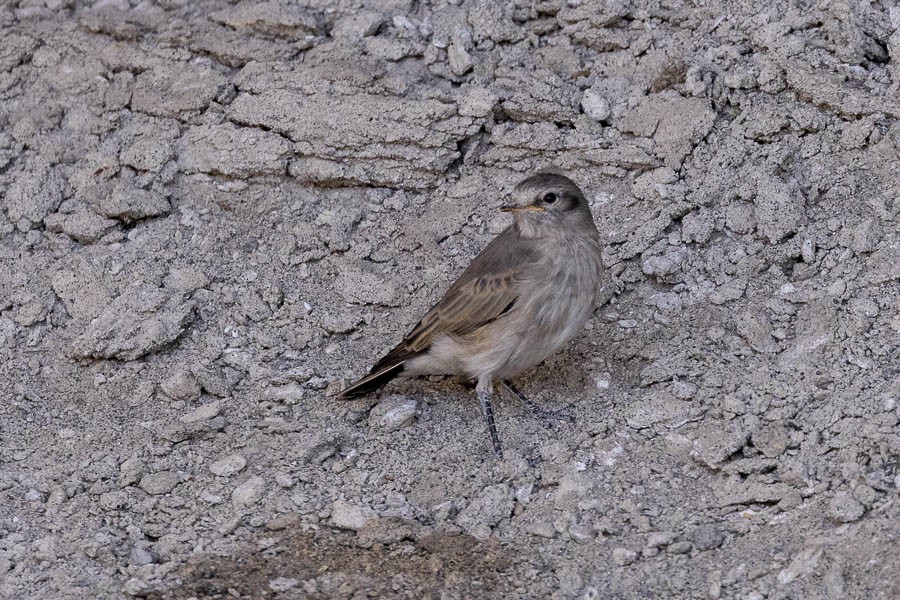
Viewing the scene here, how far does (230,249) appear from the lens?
9.72m

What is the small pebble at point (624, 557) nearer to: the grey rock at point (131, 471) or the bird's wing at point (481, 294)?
the bird's wing at point (481, 294)

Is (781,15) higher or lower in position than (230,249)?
higher

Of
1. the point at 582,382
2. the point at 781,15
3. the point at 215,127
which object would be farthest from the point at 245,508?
the point at 781,15

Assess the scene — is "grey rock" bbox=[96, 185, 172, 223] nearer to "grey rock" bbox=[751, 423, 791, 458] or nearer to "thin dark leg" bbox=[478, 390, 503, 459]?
"thin dark leg" bbox=[478, 390, 503, 459]

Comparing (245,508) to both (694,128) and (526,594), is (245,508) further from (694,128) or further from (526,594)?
(694,128)

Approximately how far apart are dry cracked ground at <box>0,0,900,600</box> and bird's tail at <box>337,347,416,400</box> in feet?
0.51

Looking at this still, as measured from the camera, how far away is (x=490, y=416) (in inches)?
329

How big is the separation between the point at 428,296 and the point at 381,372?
1.01m

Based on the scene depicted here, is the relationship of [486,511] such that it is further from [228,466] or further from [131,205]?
[131,205]

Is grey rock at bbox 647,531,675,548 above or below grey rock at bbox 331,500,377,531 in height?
above

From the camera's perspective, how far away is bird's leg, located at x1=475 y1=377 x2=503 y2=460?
8.27m

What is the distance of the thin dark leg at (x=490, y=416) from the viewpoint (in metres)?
8.15

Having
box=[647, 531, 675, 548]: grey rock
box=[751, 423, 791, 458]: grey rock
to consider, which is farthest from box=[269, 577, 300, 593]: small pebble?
box=[751, 423, 791, 458]: grey rock

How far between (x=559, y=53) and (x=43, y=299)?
4.11 metres
